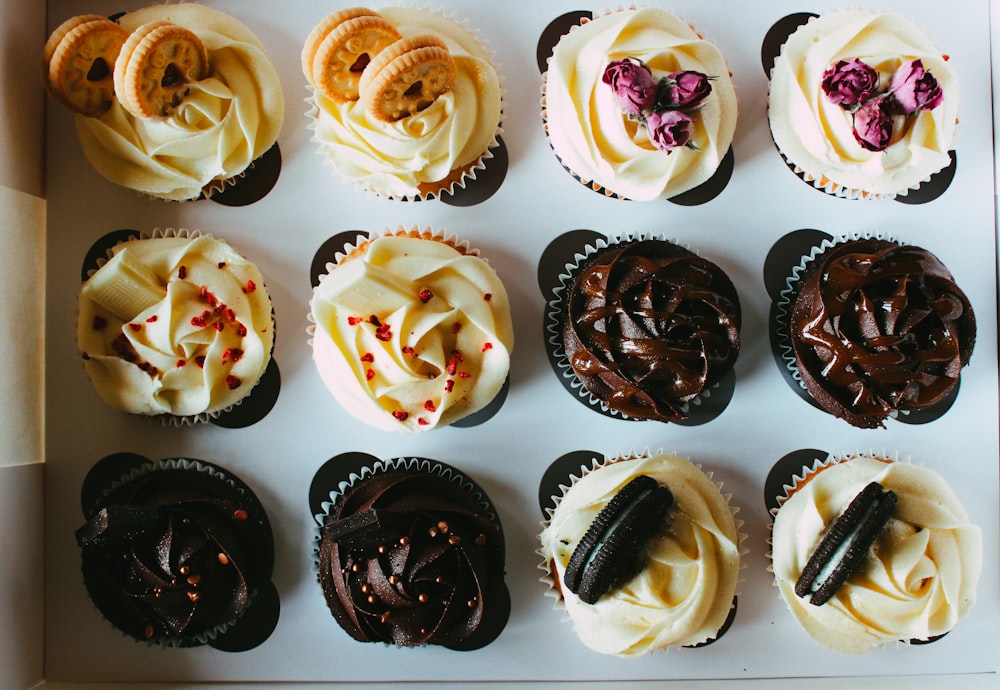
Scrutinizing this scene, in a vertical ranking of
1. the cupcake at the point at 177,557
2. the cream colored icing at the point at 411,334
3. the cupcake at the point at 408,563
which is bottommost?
the cupcake at the point at 177,557

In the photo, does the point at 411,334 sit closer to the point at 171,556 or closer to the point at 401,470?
the point at 401,470

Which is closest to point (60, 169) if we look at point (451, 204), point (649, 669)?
point (451, 204)

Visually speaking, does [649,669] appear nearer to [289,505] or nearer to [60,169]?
[289,505]

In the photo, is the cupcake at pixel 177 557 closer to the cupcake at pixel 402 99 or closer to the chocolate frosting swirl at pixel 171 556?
the chocolate frosting swirl at pixel 171 556

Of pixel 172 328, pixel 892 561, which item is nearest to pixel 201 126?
pixel 172 328

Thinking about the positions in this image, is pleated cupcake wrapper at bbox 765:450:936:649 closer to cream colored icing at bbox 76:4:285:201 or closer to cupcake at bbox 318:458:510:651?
cupcake at bbox 318:458:510:651

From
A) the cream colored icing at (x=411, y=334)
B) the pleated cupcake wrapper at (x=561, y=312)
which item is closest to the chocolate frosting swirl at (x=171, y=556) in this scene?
the cream colored icing at (x=411, y=334)

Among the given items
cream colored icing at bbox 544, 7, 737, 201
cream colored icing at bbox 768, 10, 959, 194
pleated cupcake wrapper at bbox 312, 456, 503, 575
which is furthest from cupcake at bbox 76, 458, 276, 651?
cream colored icing at bbox 768, 10, 959, 194
